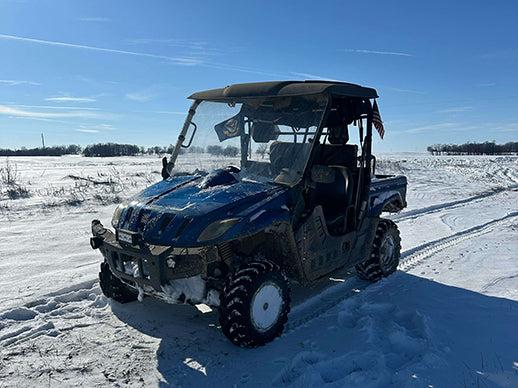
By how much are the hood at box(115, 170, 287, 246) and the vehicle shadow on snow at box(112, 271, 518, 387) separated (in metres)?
1.06

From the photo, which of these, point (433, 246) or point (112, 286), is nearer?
point (112, 286)

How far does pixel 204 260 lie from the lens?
10.7ft

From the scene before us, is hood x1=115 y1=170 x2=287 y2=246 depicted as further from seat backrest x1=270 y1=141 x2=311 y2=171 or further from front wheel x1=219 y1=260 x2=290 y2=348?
front wheel x1=219 y1=260 x2=290 y2=348

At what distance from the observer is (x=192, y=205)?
3.45 meters

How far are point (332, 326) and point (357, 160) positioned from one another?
7.70 ft

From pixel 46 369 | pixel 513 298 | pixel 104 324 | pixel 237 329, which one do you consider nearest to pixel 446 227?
pixel 513 298

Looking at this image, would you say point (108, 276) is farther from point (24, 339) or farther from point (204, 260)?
point (204, 260)

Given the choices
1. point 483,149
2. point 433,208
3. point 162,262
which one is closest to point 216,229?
point 162,262

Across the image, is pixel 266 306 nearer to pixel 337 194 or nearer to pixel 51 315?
pixel 337 194

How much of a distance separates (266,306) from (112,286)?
5.90 ft

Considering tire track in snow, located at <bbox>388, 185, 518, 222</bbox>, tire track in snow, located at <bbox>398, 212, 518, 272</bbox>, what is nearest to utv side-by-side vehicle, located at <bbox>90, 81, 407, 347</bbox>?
tire track in snow, located at <bbox>398, 212, 518, 272</bbox>

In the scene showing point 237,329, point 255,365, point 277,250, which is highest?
point 277,250

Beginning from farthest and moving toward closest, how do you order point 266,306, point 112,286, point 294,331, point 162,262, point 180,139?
point 180,139
point 112,286
point 294,331
point 266,306
point 162,262

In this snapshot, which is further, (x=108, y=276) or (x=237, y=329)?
(x=108, y=276)
